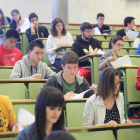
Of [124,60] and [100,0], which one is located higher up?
[100,0]

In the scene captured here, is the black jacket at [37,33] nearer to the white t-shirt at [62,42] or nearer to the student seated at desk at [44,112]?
the white t-shirt at [62,42]

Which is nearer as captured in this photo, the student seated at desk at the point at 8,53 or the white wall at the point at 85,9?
the student seated at desk at the point at 8,53

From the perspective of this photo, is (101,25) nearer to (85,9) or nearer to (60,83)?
(85,9)

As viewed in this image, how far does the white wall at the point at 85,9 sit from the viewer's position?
341 inches

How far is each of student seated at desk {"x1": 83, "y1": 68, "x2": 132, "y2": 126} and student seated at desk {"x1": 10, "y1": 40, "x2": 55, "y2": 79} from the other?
1.26 metres

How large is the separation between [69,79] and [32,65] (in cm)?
78

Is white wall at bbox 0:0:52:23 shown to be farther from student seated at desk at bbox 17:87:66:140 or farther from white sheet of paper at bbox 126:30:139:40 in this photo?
student seated at desk at bbox 17:87:66:140

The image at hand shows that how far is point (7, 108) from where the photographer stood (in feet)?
7.34

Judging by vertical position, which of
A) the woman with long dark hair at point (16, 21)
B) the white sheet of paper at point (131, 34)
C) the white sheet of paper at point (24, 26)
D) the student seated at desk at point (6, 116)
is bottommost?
the student seated at desk at point (6, 116)

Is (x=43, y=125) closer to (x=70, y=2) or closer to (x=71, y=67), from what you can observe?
(x=71, y=67)

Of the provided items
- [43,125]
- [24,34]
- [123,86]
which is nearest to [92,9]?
[24,34]

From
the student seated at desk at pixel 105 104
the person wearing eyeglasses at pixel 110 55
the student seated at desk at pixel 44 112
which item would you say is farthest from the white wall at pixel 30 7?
the student seated at desk at pixel 44 112

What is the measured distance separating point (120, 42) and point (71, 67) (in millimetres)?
1568

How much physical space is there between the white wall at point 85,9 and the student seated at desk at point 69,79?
19.4 feet
